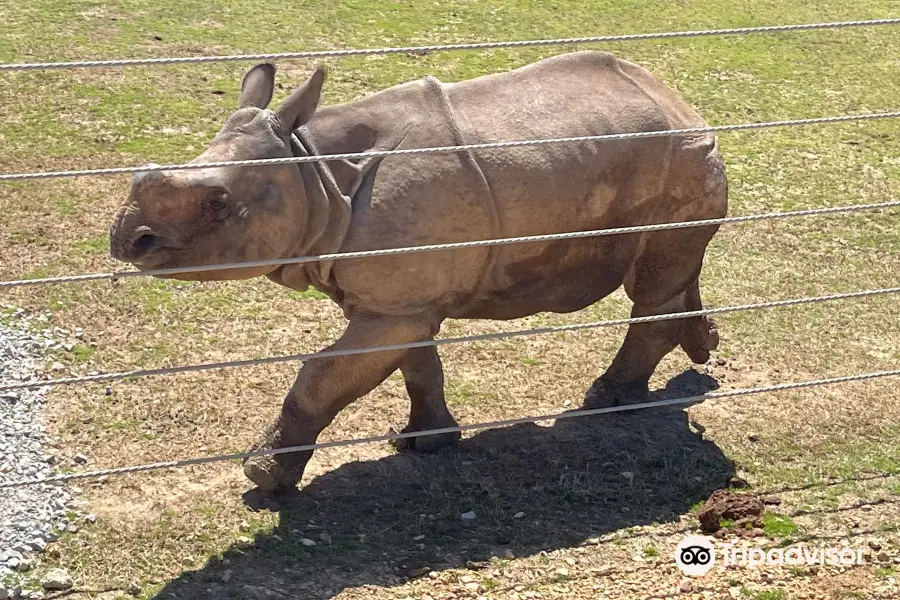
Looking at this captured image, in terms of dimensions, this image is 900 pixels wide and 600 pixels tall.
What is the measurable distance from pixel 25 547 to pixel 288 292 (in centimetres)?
342

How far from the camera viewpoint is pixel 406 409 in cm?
788

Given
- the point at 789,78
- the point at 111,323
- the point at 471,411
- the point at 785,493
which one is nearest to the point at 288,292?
the point at 111,323

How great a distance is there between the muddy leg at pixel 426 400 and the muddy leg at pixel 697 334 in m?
1.63

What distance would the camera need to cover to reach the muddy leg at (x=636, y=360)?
7703mm

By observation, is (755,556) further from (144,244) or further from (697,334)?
Result: (144,244)

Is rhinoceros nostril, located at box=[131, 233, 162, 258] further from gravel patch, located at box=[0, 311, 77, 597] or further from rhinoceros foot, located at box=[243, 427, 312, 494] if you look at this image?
gravel patch, located at box=[0, 311, 77, 597]

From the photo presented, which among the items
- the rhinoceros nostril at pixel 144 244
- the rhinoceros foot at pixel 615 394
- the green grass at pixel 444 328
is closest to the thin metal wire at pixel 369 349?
the rhinoceros nostril at pixel 144 244

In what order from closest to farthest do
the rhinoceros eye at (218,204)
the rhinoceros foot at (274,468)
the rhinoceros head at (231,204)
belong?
the rhinoceros head at (231,204), the rhinoceros eye at (218,204), the rhinoceros foot at (274,468)

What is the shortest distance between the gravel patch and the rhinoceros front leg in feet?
3.27

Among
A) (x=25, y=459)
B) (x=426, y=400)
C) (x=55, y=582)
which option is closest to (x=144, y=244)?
→ (x=55, y=582)

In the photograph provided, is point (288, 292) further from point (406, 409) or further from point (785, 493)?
point (785, 493)

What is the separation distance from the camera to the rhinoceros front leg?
661cm

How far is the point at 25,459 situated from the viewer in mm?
7023

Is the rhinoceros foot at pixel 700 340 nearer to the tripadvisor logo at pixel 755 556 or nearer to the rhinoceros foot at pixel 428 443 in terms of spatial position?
the rhinoceros foot at pixel 428 443
